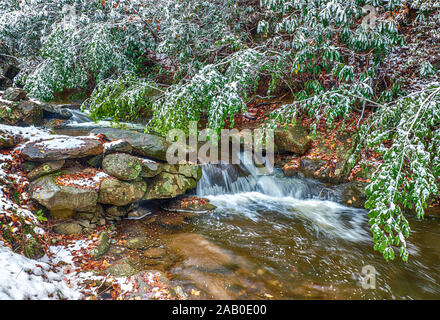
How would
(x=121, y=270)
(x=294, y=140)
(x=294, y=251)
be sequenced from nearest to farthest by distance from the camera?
(x=121, y=270), (x=294, y=251), (x=294, y=140)

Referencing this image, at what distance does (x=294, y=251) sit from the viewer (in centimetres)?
407

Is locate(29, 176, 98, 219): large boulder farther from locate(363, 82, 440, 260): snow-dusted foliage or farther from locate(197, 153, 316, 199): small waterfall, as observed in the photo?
locate(363, 82, 440, 260): snow-dusted foliage

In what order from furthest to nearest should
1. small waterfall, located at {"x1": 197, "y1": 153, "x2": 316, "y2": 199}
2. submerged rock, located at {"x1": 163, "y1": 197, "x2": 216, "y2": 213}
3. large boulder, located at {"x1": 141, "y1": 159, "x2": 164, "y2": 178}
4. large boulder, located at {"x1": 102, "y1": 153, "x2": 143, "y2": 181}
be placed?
1. small waterfall, located at {"x1": 197, "y1": 153, "x2": 316, "y2": 199}
2. submerged rock, located at {"x1": 163, "y1": 197, "x2": 216, "y2": 213}
3. large boulder, located at {"x1": 141, "y1": 159, "x2": 164, "y2": 178}
4. large boulder, located at {"x1": 102, "y1": 153, "x2": 143, "y2": 181}

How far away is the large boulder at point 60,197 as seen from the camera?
4.09 meters

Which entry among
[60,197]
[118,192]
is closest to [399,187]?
[118,192]

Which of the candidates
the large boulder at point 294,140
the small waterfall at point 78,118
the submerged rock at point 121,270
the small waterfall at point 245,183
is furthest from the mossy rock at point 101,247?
the small waterfall at point 78,118

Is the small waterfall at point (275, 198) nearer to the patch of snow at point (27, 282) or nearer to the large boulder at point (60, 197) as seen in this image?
the large boulder at point (60, 197)

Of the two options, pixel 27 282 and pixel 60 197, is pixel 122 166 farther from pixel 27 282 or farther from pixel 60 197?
pixel 27 282

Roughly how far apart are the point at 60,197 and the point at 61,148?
1.15 meters

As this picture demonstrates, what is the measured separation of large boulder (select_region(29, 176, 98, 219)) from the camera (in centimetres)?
409

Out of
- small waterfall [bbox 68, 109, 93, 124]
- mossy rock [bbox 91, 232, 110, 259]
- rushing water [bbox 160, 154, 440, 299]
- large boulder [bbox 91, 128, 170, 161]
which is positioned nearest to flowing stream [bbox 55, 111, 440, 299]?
rushing water [bbox 160, 154, 440, 299]

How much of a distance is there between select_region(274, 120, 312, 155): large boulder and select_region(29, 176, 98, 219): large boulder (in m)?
5.26

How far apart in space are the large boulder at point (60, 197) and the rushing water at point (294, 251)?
1906mm
